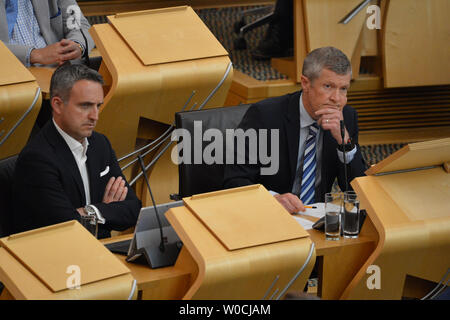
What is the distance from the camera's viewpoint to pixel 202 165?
3.01 meters

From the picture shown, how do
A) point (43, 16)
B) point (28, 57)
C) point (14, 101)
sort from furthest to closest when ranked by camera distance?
point (43, 16) < point (28, 57) < point (14, 101)

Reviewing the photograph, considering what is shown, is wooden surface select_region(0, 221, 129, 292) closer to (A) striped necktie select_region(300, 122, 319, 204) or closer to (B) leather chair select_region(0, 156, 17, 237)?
(B) leather chair select_region(0, 156, 17, 237)

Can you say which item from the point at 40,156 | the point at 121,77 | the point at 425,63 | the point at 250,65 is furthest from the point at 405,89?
the point at 40,156

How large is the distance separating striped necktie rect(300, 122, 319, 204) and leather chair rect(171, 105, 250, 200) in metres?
0.29

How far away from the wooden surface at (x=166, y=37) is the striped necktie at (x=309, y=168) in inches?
26.1

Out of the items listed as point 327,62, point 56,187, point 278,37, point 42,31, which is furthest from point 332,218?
point 278,37

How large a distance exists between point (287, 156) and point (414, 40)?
192cm

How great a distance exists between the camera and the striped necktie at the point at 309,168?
9.87 feet

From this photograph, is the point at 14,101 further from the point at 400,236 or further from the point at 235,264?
the point at 400,236

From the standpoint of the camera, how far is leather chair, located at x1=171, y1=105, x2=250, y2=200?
9.78 ft

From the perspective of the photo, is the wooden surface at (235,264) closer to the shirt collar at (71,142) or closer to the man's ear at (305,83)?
the shirt collar at (71,142)

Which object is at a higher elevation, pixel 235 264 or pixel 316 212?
pixel 235 264
